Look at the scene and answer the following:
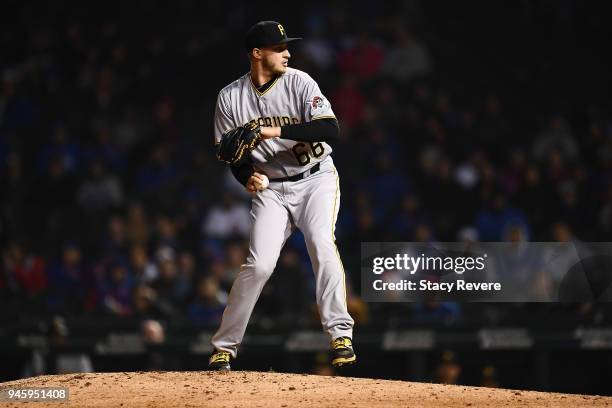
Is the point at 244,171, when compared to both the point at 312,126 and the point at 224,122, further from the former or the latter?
the point at 312,126

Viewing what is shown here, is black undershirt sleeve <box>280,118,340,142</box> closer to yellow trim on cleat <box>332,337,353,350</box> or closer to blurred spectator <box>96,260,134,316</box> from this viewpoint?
yellow trim on cleat <box>332,337,353,350</box>

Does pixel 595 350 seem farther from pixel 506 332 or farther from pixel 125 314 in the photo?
pixel 125 314

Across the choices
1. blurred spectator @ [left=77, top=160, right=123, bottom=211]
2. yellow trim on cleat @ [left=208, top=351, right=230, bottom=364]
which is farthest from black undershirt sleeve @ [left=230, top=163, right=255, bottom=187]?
blurred spectator @ [left=77, top=160, right=123, bottom=211]

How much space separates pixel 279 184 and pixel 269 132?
420 millimetres

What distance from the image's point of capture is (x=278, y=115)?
20.5ft

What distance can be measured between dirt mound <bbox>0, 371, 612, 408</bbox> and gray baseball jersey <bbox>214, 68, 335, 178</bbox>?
1.22 meters

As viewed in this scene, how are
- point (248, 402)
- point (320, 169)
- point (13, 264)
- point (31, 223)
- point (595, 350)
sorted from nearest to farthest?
point (248, 402)
point (320, 169)
point (595, 350)
point (13, 264)
point (31, 223)

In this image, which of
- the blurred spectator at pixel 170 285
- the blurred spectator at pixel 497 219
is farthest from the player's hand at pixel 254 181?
the blurred spectator at pixel 497 219

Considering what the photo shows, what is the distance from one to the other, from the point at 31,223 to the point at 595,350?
651 centimetres

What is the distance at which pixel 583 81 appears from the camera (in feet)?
42.4

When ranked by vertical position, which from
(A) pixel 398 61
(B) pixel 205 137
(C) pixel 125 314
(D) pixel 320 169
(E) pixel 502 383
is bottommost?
(E) pixel 502 383

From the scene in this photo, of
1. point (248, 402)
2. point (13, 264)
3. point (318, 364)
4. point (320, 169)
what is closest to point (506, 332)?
point (318, 364)

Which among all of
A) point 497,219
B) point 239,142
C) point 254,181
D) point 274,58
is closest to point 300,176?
point 254,181

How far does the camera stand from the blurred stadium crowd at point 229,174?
35.1ft
